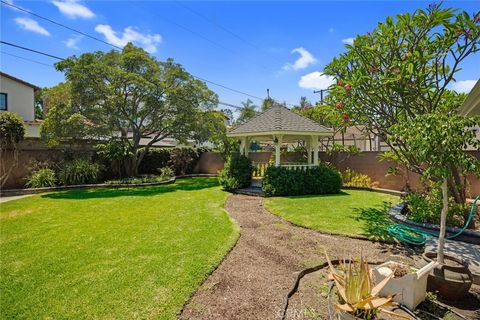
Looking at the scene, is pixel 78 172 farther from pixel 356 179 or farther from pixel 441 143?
pixel 441 143

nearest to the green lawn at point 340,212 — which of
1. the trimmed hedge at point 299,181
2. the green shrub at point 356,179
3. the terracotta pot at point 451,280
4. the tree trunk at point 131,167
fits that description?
the trimmed hedge at point 299,181

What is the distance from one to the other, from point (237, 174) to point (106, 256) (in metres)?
7.59

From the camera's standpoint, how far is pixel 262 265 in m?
4.39

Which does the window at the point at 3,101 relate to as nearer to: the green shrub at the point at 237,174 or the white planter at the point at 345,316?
the green shrub at the point at 237,174

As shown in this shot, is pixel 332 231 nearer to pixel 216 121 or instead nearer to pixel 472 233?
pixel 472 233

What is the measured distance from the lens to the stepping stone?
155 inches

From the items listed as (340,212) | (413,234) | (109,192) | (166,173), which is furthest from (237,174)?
(413,234)

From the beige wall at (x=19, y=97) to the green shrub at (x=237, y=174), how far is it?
771 inches

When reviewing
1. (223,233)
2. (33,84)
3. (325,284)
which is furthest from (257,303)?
(33,84)

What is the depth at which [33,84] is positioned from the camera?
21.4m

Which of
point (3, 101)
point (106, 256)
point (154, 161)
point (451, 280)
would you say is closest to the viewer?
point (451, 280)

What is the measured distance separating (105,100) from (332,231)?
11.9 metres

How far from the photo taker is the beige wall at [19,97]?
2023 cm

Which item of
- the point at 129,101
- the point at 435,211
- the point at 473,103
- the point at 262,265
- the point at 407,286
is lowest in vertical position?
the point at 262,265
